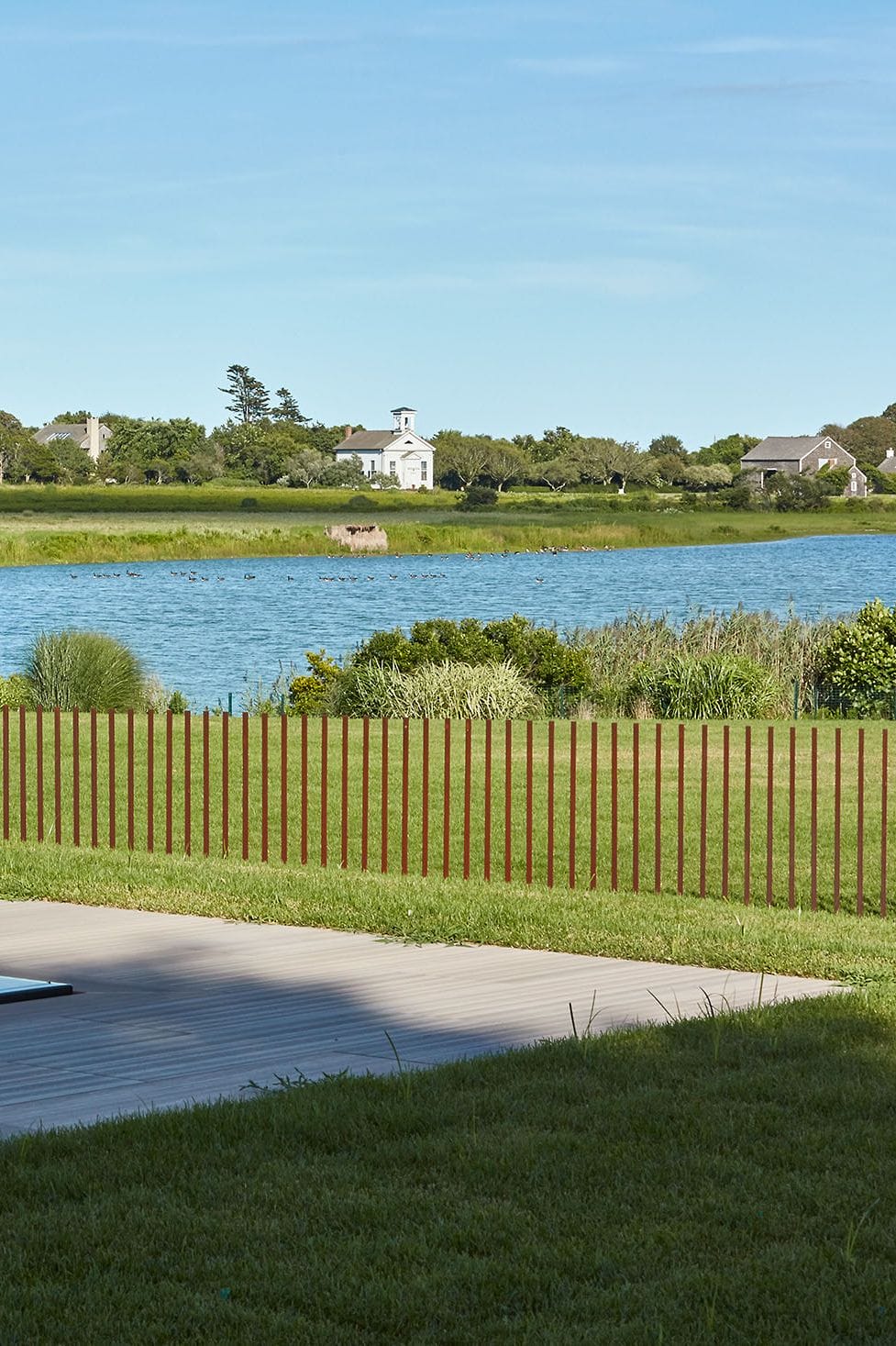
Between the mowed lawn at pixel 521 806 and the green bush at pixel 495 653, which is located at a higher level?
the green bush at pixel 495 653

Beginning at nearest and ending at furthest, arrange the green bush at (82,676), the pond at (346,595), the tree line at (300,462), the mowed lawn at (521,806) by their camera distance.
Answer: the mowed lawn at (521,806), the green bush at (82,676), the pond at (346,595), the tree line at (300,462)

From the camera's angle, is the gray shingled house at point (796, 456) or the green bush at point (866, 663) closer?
the green bush at point (866, 663)

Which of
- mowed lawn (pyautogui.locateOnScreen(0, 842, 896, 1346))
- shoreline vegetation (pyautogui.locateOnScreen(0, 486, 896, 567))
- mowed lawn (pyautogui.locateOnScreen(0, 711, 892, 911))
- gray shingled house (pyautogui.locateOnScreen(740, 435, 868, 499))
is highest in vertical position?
gray shingled house (pyautogui.locateOnScreen(740, 435, 868, 499))

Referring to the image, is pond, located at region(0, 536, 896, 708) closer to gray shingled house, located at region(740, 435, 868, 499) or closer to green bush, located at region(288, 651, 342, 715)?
green bush, located at region(288, 651, 342, 715)

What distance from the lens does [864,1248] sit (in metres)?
4.35

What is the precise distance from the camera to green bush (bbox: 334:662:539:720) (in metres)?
21.2

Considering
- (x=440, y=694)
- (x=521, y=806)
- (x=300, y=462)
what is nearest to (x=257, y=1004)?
(x=521, y=806)

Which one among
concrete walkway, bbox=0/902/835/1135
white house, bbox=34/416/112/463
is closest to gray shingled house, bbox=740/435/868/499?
white house, bbox=34/416/112/463

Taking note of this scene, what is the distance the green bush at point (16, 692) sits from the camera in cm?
2214

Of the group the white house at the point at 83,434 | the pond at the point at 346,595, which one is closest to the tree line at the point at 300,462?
the white house at the point at 83,434

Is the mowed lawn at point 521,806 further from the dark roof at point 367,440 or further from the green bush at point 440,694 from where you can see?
A: the dark roof at point 367,440

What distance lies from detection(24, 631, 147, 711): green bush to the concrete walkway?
13314 millimetres

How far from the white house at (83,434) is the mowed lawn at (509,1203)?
149m

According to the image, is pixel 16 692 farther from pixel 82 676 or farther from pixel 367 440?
pixel 367 440
